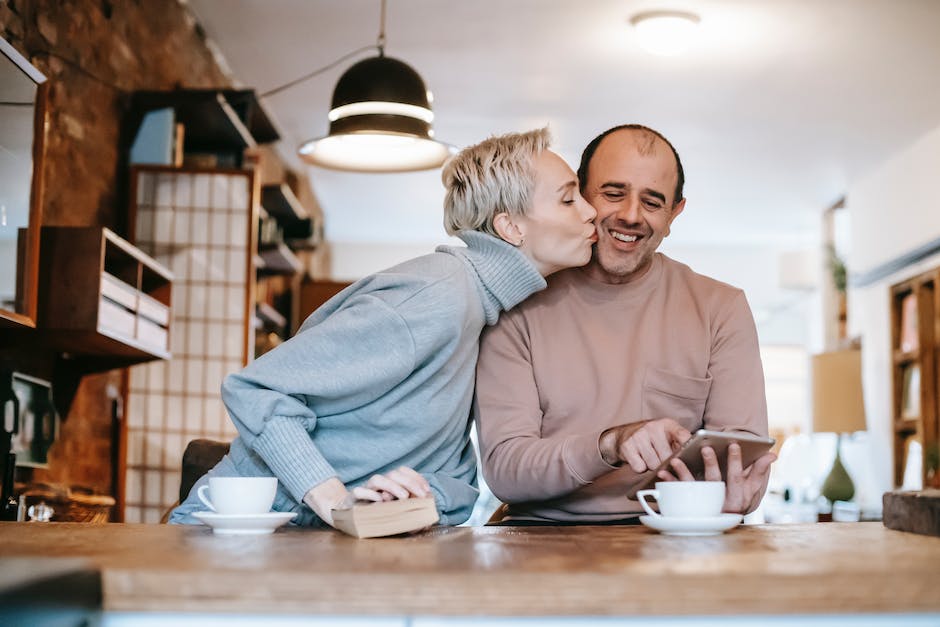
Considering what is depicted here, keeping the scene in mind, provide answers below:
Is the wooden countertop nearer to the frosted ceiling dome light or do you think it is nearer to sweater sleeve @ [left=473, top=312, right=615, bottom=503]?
sweater sleeve @ [left=473, top=312, right=615, bottom=503]

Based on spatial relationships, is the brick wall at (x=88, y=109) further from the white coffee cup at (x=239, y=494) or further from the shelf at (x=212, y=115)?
the white coffee cup at (x=239, y=494)

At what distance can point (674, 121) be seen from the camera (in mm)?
6758

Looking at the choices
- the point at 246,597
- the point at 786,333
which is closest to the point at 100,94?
the point at 246,597

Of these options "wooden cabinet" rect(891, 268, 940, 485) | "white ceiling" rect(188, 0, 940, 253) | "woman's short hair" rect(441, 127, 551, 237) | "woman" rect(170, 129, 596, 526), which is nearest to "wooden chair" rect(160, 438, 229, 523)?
"woman" rect(170, 129, 596, 526)

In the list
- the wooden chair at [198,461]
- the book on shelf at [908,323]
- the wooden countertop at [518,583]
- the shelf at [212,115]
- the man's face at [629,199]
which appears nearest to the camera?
the wooden countertop at [518,583]

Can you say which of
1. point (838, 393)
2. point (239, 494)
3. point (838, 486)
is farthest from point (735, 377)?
point (838, 393)

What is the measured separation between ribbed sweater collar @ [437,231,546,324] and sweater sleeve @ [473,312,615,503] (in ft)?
0.48

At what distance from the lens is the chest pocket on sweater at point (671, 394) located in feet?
7.47

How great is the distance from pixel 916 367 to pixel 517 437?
5.87 meters

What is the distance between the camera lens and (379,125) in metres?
Answer: 3.79

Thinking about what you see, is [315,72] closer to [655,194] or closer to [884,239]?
[655,194]

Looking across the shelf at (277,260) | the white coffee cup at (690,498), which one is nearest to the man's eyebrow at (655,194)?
the white coffee cup at (690,498)

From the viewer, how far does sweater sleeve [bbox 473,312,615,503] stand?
77.8 inches

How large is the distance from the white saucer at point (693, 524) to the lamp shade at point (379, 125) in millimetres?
2454
